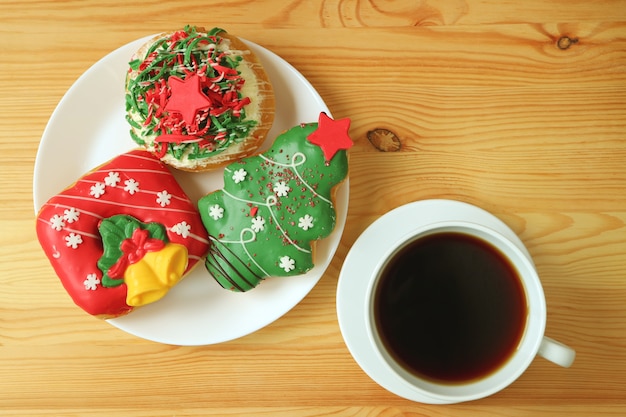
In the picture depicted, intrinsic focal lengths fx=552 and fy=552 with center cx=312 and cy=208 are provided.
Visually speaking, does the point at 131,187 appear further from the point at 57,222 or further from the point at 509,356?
the point at 509,356

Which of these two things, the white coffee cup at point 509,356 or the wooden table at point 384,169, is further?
the wooden table at point 384,169

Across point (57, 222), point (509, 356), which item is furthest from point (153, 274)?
point (509, 356)

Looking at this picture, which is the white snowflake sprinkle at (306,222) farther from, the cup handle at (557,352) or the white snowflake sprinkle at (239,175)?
the cup handle at (557,352)

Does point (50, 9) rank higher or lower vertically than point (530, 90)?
higher

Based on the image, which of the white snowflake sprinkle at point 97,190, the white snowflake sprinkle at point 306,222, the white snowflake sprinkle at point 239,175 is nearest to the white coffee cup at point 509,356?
the white snowflake sprinkle at point 306,222

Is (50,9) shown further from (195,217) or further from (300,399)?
(300,399)


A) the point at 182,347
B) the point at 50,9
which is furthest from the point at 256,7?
the point at 182,347
